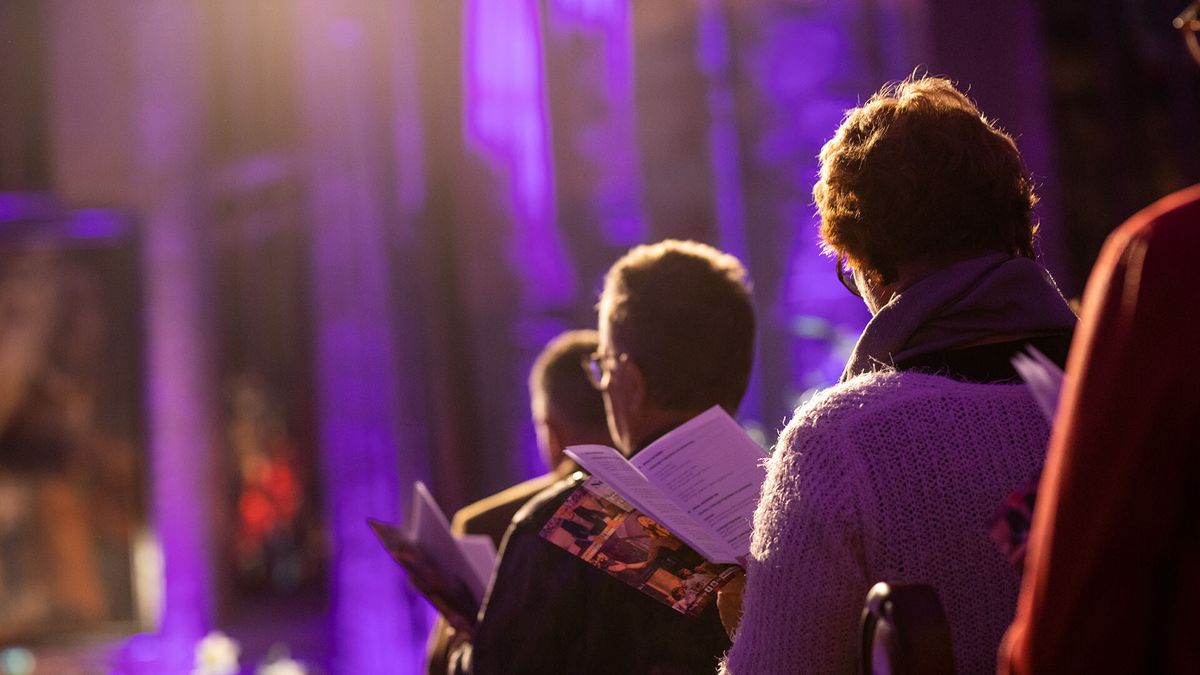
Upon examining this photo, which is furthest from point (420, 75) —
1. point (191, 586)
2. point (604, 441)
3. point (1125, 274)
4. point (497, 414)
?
point (1125, 274)

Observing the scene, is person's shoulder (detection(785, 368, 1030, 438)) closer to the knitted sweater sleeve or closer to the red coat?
the knitted sweater sleeve

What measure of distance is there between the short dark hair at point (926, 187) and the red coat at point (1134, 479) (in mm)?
683

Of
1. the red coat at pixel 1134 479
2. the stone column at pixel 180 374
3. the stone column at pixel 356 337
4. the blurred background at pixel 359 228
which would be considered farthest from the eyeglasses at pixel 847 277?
the stone column at pixel 180 374

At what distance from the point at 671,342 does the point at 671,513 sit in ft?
1.98

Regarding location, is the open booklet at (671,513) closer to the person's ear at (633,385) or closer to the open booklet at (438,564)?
the person's ear at (633,385)

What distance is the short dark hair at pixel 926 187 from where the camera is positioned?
1.60 metres

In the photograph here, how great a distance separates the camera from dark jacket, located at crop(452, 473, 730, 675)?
202 cm

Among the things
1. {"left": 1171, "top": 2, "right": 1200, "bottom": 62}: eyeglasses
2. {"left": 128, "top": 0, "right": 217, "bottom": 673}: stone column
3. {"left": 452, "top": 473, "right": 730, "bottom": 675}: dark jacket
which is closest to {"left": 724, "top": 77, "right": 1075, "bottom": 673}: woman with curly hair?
{"left": 1171, "top": 2, "right": 1200, "bottom": 62}: eyeglasses

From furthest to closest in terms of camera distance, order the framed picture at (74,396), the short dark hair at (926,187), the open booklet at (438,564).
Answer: the framed picture at (74,396)
the open booklet at (438,564)
the short dark hair at (926,187)

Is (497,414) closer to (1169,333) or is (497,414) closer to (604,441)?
(604,441)

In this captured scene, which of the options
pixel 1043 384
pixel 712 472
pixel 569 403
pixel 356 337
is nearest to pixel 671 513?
pixel 712 472

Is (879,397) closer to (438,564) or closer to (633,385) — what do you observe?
(633,385)

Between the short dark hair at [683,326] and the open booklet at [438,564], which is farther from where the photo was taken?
the open booklet at [438,564]

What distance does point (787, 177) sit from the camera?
5.64 metres
